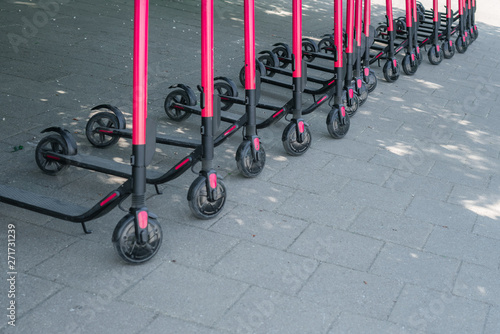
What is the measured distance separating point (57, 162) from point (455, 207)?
3192 millimetres

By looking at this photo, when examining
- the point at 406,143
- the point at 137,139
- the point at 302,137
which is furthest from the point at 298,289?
the point at 406,143

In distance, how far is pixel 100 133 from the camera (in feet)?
19.1

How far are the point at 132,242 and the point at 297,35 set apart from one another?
2589mm

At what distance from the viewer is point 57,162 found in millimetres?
5242

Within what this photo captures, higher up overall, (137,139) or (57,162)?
(137,139)

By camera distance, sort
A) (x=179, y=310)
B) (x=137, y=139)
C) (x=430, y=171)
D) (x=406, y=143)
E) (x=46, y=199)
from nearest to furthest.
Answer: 1. (x=179, y=310)
2. (x=137, y=139)
3. (x=46, y=199)
4. (x=430, y=171)
5. (x=406, y=143)

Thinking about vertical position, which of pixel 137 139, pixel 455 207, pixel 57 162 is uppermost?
pixel 137 139

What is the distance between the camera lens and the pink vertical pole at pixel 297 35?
5618mm

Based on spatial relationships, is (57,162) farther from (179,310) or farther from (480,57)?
(480,57)

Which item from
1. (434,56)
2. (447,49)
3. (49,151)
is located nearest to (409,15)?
(434,56)

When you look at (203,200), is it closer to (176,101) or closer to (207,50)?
(207,50)

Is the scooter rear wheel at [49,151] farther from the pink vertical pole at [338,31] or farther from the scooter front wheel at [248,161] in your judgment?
the pink vertical pole at [338,31]

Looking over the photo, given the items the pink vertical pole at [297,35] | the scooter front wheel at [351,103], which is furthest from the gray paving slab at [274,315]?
the scooter front wheel at [351,103]

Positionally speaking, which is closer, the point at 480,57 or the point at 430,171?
the point at 430,171
